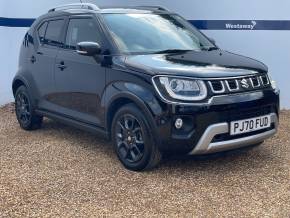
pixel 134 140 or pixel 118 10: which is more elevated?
pixel 118 10

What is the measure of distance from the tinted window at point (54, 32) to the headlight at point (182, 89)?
221 cm

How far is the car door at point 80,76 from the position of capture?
5578 mm

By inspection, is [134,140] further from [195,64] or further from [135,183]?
[195,64]

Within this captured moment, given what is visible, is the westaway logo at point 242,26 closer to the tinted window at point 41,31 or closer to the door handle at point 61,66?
the tinted window at point 41,31

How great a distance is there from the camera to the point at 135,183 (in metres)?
4.84

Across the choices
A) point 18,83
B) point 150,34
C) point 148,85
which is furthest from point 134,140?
point 18,83

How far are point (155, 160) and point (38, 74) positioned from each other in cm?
256

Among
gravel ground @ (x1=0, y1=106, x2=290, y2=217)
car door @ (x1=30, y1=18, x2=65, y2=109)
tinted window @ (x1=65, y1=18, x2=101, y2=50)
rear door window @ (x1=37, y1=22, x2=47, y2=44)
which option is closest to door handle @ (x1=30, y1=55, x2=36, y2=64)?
car door @ (x1=30, y1=18, x2=65, y2=109)

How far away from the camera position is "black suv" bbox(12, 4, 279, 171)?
15.5 feet

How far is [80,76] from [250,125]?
2098mm

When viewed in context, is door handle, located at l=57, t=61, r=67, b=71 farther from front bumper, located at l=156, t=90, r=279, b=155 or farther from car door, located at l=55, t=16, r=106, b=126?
front bumper, located at l=156, t=90, r=279, b=155

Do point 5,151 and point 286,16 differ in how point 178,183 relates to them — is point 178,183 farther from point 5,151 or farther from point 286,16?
point 286,16

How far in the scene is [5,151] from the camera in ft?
20.4

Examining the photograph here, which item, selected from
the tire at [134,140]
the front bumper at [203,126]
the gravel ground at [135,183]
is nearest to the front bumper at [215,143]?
the front bumper at [203,126]
